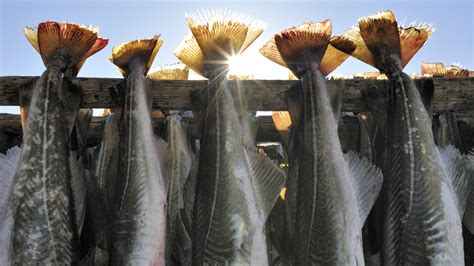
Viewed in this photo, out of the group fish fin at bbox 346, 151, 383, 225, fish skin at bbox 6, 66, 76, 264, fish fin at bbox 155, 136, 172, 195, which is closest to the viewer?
fish skin at bbox 6, 66, 76, 264

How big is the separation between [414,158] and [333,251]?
2.80ft

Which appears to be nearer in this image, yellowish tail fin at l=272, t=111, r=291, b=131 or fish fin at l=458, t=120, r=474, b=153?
yellowish tail fin at l=272, t=111, r=291, b=131

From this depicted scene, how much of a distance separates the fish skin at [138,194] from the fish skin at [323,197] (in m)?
0.90

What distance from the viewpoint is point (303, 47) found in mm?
3635

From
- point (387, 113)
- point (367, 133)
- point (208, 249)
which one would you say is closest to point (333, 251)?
point (208, 249)

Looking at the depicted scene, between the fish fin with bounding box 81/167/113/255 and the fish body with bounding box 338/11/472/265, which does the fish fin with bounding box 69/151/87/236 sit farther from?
the fish body with bounding box 338/11/472/265

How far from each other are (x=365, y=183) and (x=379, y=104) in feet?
2.11

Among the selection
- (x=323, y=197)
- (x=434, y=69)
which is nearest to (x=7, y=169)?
(x=323, y=197)

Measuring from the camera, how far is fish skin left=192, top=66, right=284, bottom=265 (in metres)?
3.10

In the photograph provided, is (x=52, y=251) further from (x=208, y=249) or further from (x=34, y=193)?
(x=208, y=249)

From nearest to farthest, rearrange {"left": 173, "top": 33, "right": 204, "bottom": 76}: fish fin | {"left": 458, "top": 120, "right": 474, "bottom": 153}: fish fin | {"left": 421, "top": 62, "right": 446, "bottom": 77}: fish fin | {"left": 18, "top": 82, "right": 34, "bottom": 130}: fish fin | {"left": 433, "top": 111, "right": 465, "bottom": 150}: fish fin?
{"left": 18, "top": 82, "right": 34, "bottom": 130}: fish fin → {"left": 173, "top": 33, "right": 204, "bottom": 76}: fish fin → {"left": 433, "top": 111, "right": 465, "bottom": 150}: fish fin → {"left": 458, "top": 120, "right": 474, "bottom": 153}: fish fin → {"left": 421, "top": 62, "right": 446, "bottom": 77}: fish fin

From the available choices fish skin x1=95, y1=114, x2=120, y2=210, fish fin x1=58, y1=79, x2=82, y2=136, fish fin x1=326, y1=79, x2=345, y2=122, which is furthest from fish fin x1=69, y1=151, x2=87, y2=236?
fish fin x1=326, y1=79, x2=345, y2=122

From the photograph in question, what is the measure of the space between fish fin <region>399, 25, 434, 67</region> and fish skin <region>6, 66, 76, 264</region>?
8.30ft

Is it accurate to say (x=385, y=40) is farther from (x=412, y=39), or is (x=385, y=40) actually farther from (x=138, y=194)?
(x=138, y=194)
